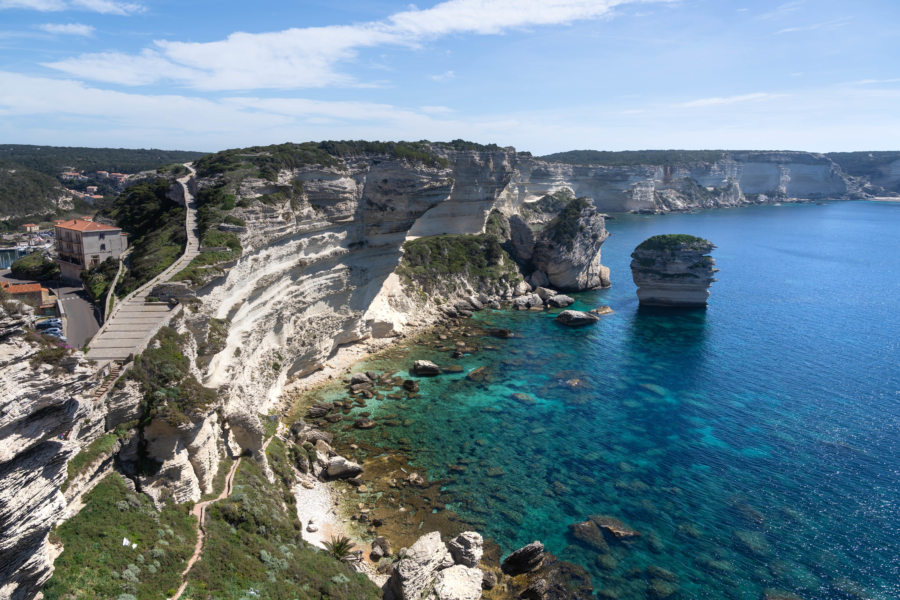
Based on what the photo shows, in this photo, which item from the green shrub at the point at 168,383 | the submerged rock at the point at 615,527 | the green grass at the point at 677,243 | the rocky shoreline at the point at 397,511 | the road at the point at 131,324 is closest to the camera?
the green shrub at the point at 168,383

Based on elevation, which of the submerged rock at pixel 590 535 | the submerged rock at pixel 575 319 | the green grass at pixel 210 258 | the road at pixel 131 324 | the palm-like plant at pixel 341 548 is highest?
the green grass at pixel 210 258

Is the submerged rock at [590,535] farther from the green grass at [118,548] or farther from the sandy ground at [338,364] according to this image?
the sandy ground at [338,364]

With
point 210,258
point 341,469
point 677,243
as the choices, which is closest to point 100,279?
point 210,258

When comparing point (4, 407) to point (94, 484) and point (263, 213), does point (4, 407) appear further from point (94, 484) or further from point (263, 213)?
point (263, 213)

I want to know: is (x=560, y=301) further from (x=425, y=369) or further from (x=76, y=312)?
(x=76, y=312)

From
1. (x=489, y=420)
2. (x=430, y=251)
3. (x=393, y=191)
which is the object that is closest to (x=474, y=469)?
(x=489, y=420)

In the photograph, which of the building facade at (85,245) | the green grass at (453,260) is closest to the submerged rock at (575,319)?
the green grass at (453,260)

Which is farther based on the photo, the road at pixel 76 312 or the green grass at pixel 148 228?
the green grass at pixel 148 228
